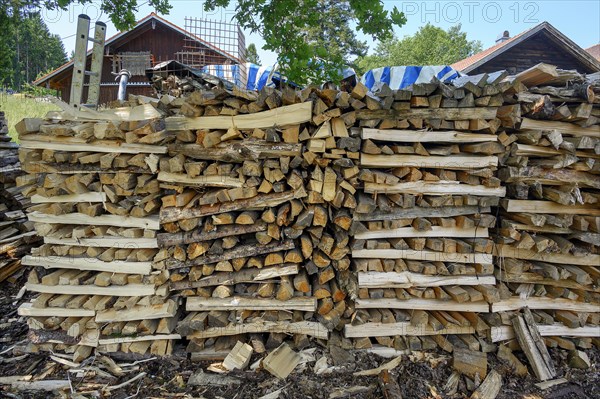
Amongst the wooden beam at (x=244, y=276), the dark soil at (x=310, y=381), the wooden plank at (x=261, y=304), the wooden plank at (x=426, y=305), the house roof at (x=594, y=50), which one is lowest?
the dark soil at (x=310, y=381)

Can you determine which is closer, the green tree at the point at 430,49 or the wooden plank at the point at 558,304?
the wooden plank at the point at 558,304

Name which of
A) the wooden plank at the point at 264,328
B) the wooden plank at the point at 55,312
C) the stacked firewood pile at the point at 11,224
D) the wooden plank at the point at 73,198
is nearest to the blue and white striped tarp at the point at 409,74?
the wooden plank at the point at 264,328

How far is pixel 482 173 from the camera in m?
2.81

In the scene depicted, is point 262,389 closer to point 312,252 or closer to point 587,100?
point 312,252

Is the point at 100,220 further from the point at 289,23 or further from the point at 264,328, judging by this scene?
the point at 289,23

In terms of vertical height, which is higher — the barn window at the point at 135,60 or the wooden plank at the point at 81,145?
the barn window at the point at 135,60

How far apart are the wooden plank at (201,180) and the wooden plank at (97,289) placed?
3.12 feet

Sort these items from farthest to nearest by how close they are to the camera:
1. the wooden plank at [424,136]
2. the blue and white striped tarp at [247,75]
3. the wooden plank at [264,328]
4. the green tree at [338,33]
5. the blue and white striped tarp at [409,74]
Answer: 1. the green tree at [338,33]
2. the blue and white striped tarp at [247,75]
3. the blue and white striped tarp at [409,74]
4. the wooden plank at [264,328]
5. the wooden plank at [424,136]

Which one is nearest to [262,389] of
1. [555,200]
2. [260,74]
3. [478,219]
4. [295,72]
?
[478,219]

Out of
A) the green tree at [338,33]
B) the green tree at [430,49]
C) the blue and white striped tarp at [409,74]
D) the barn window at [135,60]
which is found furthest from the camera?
the green tree at [430,49]

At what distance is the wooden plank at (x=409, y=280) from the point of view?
2873 mm

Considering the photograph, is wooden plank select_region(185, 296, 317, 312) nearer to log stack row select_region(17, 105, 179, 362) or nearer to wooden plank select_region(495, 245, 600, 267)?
log stack row select_region(17, 105, 179, 362)

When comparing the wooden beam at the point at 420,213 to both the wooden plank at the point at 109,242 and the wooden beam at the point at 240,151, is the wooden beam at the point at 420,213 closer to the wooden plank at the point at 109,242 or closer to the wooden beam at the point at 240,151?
the wooden beam at the point at 240,151

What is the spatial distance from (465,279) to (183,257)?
247 cm
